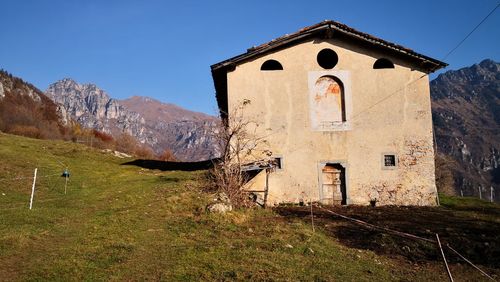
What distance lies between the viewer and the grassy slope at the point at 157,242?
10156mm

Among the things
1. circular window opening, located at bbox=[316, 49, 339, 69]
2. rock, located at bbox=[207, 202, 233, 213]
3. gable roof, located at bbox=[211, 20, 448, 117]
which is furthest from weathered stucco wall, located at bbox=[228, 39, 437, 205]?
rock, located at bbox=[207, 202, 233, 213]

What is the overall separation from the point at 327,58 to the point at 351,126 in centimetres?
430

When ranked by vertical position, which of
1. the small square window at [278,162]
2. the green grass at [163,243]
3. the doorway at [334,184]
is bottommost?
the green grass at [163,243]

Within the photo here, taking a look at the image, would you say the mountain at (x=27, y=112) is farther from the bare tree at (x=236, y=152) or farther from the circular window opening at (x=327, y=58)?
the circular window opening at (x=327, y=58)

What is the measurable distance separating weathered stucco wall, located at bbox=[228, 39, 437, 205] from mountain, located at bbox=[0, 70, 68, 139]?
53837mm

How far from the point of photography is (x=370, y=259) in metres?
12.3

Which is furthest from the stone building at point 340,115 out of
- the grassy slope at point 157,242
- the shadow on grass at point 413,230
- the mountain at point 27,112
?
the mountain at point 27,112

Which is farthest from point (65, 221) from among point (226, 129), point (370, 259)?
point (370, 259)

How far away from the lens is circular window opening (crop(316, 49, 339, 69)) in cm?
2308

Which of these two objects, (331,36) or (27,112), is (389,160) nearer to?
(331,36)

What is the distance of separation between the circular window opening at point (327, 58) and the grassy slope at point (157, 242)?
29.9ft

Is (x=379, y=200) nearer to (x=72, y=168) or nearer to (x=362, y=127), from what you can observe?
(x=362, y=127)

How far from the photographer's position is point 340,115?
22.5 metres

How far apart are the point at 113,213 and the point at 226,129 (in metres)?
7.06
